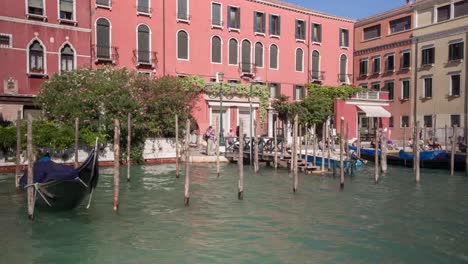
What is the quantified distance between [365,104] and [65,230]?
22.6 m

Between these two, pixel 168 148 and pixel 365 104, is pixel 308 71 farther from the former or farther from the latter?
pixel 168 148

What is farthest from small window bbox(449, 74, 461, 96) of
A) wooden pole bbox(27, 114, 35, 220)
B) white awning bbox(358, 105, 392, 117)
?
wooden pole bbox(27, 114, 35, 220)

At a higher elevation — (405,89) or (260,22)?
(260,22)

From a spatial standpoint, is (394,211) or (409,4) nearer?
(394,211)

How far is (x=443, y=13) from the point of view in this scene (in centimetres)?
2564

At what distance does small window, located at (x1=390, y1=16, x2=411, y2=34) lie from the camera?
27744 mm

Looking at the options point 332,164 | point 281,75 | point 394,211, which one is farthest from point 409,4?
point 394,211

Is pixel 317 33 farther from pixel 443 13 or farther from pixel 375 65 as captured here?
pixel 443 13

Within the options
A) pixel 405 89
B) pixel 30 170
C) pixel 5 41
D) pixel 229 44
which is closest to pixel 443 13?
pixel 405 89

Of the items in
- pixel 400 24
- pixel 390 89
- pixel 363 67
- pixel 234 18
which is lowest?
pixel 390 89

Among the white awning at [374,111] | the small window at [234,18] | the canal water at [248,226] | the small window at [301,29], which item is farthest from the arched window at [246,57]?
the canal water at [248,226]

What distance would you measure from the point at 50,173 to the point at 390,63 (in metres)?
24.3

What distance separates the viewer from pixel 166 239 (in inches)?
294

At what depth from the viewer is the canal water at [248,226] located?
6.73 meters
